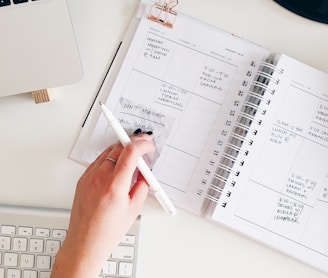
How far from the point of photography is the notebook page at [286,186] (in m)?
0.75

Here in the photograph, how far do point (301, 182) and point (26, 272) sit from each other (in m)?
0.40

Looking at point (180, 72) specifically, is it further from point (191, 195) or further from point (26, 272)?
point (26, 272)

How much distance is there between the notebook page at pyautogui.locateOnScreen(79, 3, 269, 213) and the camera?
762mm

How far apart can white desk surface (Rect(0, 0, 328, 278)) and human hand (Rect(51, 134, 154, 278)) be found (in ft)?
0.26

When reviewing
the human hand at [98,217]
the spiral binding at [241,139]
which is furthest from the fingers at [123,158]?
the spiral binding at [241,139]

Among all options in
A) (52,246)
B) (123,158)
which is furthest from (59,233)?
(123,158)

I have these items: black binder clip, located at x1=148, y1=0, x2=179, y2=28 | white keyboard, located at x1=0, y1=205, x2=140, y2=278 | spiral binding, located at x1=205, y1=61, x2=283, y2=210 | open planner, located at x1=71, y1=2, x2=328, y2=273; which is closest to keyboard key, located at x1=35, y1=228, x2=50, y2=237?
white keyboard, located at x1=0, y1=205, x2=140, y2=278

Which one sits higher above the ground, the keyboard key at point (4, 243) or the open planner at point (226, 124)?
the open planner at point (226, 124)

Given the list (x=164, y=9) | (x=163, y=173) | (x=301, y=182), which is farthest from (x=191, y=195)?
(x=164, y=9)

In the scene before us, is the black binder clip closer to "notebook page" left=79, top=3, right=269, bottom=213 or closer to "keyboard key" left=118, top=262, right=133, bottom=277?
"notebook page" left=79, top=3, right=269, bottom=213

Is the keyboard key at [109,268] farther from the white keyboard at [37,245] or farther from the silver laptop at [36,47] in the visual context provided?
the silver laptop at [36,47]

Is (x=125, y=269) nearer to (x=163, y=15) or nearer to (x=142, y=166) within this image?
(x=142, y=166)

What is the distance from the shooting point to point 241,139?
0.75 m

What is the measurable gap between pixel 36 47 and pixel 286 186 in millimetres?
391
